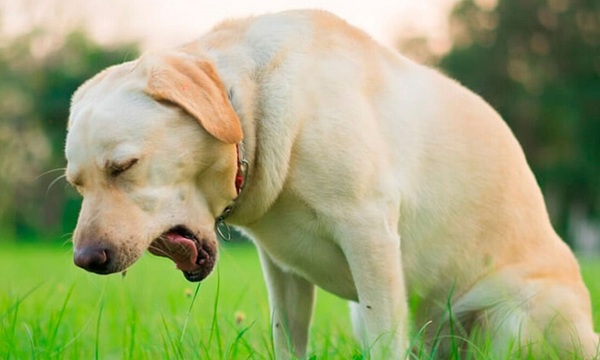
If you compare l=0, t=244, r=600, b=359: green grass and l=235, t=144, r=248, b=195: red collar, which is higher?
l=235, t=144, r=248, b=195: red collar

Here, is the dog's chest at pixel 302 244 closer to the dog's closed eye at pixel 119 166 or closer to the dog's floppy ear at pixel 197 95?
the dog's floppy ear at pixel 197 95

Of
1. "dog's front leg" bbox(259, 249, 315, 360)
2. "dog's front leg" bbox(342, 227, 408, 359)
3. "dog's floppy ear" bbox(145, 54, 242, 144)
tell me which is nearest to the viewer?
"dog's floppy ear" bbox(145, 54, 242, 144)

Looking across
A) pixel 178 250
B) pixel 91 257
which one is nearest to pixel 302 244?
pixel 178 250

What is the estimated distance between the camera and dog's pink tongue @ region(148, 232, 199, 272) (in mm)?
3438

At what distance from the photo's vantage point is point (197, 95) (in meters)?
3.27

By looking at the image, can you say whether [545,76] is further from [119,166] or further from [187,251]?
[119,166]

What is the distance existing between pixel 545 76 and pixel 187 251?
33402mm

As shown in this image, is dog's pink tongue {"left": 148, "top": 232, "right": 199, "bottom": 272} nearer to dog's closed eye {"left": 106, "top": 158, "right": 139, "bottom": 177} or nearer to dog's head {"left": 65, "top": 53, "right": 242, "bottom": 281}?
dog's head {"left": 65, "top": 53, "right": 242, "bottom": 281}

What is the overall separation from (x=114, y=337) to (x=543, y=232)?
225 cm

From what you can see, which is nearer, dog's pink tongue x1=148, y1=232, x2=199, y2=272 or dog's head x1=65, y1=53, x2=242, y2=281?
dog's head x1=65, y1=53, x2=242, y2=281

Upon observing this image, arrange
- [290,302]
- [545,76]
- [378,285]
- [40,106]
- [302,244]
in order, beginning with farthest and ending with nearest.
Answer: [40,106], [545,76], [290,302], [302,244], [378,285]

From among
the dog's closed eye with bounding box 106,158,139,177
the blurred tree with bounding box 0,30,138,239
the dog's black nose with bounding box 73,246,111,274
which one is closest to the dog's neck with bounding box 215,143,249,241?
the dog's closed eye with bounding box 106,158,139,177

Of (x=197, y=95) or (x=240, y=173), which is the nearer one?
(x=197, y=95)

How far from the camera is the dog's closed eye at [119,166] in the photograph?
3.22 metres
